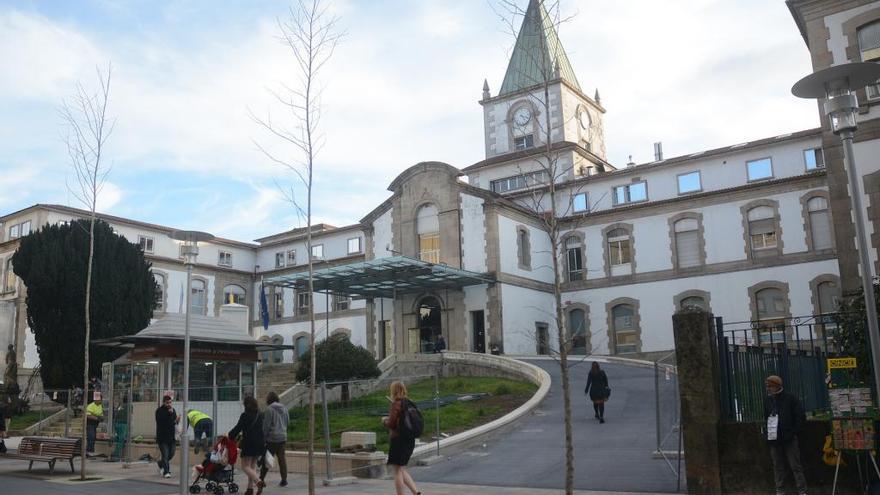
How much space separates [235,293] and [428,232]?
2177cm

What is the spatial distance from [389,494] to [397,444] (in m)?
2.68

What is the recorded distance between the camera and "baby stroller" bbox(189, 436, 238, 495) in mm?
12688

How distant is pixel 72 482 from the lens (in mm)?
14406

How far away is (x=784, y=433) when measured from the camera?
31.5ft

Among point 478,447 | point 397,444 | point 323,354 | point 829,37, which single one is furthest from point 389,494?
point 829,37

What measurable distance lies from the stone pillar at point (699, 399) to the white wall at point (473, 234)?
26.8 meters

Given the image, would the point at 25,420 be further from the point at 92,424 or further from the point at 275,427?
the point at 275,427

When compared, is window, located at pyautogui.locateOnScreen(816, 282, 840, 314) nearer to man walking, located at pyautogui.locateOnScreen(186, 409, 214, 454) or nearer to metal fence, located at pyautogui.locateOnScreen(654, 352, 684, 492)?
metal fence, located at pyautogui.locateOnScreen(654, 352, 684, 492)

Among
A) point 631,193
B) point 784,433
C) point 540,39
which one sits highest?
point 631,193

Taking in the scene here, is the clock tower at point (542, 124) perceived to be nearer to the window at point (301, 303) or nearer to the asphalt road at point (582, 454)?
the window at point (301, 303)

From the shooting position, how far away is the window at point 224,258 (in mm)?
55875

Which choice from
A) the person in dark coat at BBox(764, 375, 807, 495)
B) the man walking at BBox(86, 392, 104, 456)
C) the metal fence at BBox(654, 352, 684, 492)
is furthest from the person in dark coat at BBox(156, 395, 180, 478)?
the person in dark coat at BBox(764, 375, 807, 495)

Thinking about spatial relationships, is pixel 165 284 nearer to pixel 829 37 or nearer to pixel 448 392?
pixel 448 392

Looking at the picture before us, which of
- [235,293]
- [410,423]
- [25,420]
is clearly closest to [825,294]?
[410,423]
